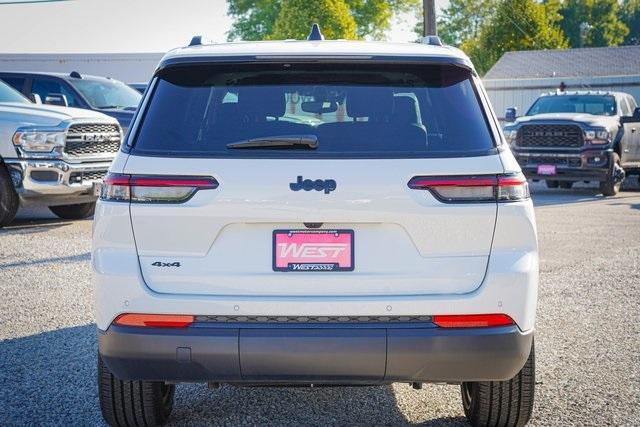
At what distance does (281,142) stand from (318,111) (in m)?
0.44

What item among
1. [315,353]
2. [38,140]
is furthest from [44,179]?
[315,353]

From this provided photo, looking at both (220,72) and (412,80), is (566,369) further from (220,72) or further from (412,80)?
(220,72)

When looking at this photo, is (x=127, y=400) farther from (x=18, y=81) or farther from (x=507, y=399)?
(x=18, y=81)

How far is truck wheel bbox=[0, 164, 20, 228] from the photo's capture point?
473 inches

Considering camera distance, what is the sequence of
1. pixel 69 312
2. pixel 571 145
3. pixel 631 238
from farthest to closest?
pixel 571 145 → pixel 631 238 → pixel 69 312

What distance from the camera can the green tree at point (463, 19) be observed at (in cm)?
9231

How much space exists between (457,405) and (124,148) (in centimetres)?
229

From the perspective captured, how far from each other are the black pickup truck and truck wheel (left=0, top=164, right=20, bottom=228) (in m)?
10.3

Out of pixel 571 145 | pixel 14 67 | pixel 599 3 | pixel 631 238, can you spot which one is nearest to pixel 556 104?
pixel 571 145

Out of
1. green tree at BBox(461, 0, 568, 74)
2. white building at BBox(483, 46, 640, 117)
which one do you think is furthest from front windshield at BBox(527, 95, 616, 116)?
green tree at BBox(461, 0, 568, 74)

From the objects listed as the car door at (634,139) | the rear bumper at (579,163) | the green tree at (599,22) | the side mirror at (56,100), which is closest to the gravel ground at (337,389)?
the side mirror at (56,100)

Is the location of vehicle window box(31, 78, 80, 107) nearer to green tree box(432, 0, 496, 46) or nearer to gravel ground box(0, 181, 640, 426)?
gravel ground box(0, 181, 640, 426)

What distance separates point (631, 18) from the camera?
108500 millimetres

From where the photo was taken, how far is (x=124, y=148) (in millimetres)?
3941
